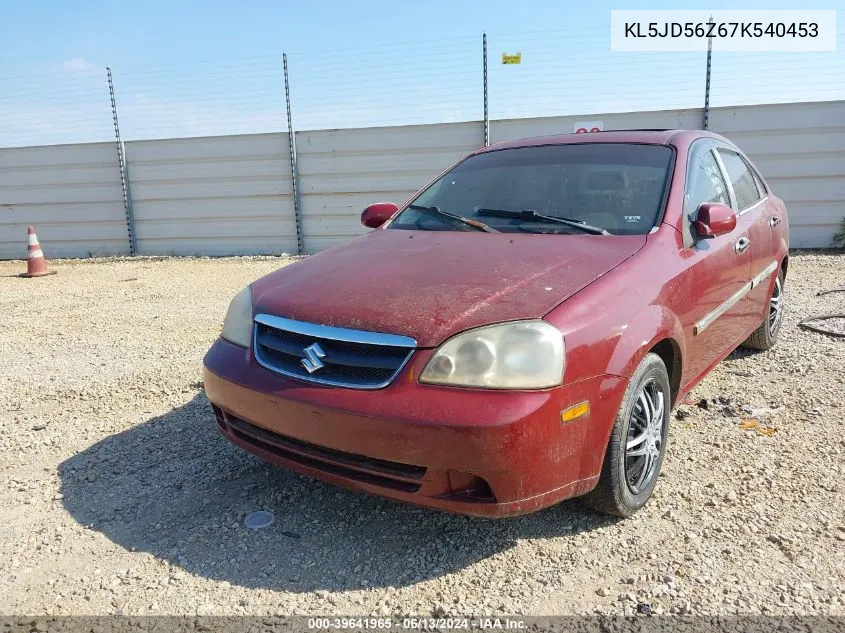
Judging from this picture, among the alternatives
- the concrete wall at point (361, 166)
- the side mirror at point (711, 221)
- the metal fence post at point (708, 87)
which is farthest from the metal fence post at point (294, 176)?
the side mirror at point (711, 221)

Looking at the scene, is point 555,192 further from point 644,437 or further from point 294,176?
point 294,176

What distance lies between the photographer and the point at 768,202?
4496 millimetres

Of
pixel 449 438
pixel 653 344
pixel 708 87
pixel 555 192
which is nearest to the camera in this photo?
pixel 449 438

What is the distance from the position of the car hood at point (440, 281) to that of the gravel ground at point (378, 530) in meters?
0.87

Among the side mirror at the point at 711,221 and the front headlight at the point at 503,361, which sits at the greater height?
the side mirror at the point at 711,221

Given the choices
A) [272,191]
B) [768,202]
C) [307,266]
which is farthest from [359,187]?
[307,266]

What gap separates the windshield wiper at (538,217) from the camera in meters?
2.96

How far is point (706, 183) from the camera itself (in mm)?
3488

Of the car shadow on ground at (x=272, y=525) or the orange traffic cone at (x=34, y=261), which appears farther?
the orange traffic cone at (x=34, y=261)

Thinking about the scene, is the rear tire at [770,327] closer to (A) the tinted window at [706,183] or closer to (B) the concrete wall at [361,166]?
(A) the tinted window at [706,183]

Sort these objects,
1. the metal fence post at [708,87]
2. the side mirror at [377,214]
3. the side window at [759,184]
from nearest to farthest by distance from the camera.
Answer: the side mirror at [377,214] → the side window at [759,184] → the metal fence post at [708,87]

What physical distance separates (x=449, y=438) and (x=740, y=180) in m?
3.14

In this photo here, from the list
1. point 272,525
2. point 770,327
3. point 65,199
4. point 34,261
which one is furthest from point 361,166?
point 272,525

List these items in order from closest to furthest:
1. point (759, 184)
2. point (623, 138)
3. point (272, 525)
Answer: point (272, 525) < point (623, 138) < point (759, 184)
